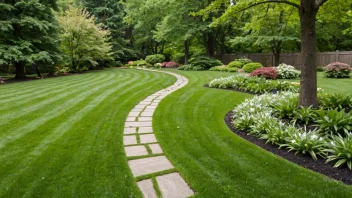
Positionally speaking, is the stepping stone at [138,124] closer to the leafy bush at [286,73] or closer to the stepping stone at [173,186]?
the stepping stone at [173,186]

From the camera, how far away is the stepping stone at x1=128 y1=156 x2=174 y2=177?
2.86 meters

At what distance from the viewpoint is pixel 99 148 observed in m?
3.48

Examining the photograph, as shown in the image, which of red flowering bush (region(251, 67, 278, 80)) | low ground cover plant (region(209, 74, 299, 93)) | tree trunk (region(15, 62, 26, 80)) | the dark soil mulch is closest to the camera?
the dark soil mulch

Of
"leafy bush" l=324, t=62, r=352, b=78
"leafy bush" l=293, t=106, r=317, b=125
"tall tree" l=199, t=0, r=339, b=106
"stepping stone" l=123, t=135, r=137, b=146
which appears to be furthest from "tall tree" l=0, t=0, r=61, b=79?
"leafy bush" l=324, t=62, r=352, b=78

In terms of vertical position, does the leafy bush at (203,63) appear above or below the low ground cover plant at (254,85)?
above

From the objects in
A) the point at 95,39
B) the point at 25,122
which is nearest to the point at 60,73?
the point at 95,39

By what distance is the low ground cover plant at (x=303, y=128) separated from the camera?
315 centimetres

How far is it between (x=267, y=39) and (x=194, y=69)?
206 inches

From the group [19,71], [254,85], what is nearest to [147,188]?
[254,85]

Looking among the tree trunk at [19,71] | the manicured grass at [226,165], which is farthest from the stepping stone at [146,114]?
the tree trunk at [19,71]

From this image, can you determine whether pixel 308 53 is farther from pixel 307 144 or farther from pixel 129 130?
pixel 129 130

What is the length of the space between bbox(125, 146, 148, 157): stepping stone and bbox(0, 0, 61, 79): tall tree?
9663 mm

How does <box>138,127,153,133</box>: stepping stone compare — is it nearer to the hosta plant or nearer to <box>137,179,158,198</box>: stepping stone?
<box>137,179,158,198</box>: stepping stone

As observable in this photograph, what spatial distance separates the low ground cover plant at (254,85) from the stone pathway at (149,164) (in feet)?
13.7
